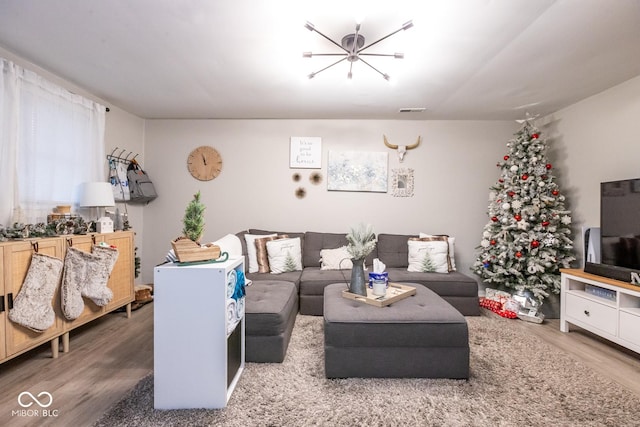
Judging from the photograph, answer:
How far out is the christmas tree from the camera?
3.01 m

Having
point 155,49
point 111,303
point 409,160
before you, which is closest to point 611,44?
point 409,160

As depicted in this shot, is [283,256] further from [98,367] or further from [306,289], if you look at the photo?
[98,367]

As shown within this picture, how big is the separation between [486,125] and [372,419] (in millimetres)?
3979

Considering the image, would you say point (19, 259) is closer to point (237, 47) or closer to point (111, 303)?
point (111, 303)

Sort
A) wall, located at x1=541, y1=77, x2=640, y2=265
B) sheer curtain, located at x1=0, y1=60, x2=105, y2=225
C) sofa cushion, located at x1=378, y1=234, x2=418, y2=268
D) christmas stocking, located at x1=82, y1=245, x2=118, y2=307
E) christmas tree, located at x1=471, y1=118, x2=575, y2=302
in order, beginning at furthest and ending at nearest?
1. sofa cushion, located at x1=378, y1=234, x2=418, y2=268
2. christmas tree, located at x1=471, y1=118, x2=575, y2=302
3. wall, located at x1=541, y1=77, x2=640, y2=265
4. christmas stocking, located at x1=82, y1=245, x2=118, y2=307
5. sheer curtain, located at x1=0, y1=60, x2=105, y2=225

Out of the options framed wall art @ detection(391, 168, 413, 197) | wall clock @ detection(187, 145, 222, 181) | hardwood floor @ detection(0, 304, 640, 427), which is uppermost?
wall clock @ detection(187, 145, 222, 181)

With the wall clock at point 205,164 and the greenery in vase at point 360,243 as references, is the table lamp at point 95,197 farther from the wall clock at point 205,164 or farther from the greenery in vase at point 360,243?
the greenery in vase at point 360,243

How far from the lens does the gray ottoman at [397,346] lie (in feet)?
5.98

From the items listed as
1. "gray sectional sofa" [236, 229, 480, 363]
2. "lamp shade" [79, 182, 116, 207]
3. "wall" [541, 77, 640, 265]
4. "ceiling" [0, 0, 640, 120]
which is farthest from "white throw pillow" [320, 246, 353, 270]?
"wall" [541, 77, 640, 265]

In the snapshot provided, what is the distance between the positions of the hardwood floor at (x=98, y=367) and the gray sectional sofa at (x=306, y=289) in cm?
73

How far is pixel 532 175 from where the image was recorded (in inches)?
122

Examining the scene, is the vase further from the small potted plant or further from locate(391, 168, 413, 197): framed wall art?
locate(391, 168, 413, 197): framed wall art

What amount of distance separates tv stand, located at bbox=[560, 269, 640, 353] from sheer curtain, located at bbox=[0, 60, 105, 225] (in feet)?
16.1

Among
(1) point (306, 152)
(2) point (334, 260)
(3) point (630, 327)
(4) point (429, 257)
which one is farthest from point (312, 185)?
(3) point (630, 327)
